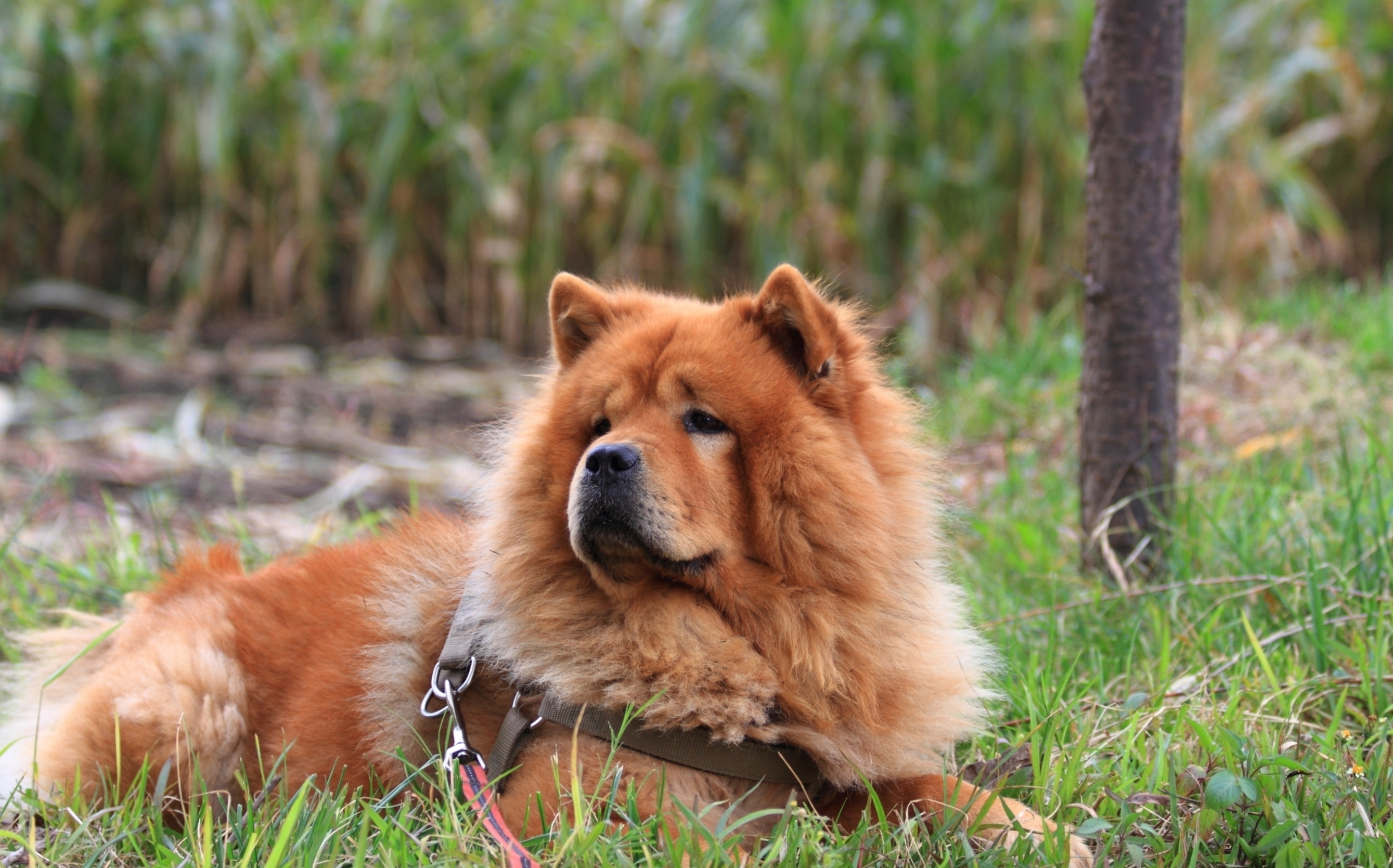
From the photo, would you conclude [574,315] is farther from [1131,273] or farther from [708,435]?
[1131,273]

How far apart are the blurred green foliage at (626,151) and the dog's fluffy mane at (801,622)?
3.75 meters

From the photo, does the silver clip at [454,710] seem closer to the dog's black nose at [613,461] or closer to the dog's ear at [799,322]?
the dog's black nose at [613,461]

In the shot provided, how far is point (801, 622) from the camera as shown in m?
2.22

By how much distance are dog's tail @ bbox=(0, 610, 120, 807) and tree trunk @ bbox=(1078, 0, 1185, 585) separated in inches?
106

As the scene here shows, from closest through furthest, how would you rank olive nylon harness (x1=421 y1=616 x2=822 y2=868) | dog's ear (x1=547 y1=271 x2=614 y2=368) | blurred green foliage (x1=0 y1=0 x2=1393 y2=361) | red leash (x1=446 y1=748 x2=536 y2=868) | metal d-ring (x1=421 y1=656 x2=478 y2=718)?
1. red leash (x1=446 y1=748 x2=536 y2=868)
2. olive nylon harness (x1=421 y1=616 x2=822 y2=868)
3. metal d-ring (x1=421 y1=656 x2=478 y2=718)
4. dog's ear (x1=547 y1=271 x2=614 y2=368)
5. blurred green foliage (x1=0 y1=0 x2=1393 y2=361)

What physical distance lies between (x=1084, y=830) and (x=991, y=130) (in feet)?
17.1

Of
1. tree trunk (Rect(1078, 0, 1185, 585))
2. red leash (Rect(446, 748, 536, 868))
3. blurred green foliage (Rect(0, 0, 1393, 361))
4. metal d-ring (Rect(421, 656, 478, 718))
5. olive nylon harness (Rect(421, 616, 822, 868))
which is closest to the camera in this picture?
red leash (Rect(446, 748, 536, 868))

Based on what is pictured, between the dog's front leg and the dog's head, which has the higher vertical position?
the dog's head

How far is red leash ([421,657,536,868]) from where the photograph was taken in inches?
73.7

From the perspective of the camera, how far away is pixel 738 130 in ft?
23.3

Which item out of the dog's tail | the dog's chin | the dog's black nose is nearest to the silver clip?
the dog's chin

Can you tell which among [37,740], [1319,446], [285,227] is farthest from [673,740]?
[285,227]

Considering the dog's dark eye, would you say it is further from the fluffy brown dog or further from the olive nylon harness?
the olive nylon harness

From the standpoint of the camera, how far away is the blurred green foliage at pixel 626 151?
6379mm
